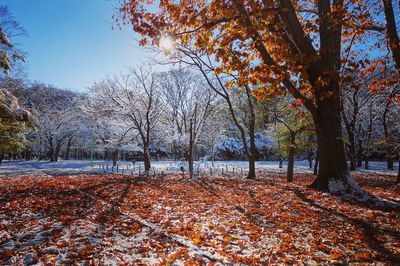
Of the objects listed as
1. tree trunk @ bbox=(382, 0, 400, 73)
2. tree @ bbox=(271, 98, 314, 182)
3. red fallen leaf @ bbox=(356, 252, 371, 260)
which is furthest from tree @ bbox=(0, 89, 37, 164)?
tree @ bbox=(271, 98, 314, 182)

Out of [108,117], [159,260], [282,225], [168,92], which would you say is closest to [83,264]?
[159,260]

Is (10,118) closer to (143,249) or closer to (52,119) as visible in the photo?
(143,249)

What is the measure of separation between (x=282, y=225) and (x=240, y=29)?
5.87 meters

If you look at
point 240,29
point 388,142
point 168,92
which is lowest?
point 388,142

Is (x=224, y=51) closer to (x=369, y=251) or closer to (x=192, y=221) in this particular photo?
(x=192, y=221)

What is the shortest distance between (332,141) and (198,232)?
623 cm

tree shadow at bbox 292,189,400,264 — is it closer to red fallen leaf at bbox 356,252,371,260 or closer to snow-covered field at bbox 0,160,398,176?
red fallen leaf at bbox 356,252,371,260

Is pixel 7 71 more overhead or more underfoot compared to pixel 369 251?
more overhead

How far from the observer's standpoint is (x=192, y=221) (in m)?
6.22

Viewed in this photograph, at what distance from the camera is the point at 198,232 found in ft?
17.5

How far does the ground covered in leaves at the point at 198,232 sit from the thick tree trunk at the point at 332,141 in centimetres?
98

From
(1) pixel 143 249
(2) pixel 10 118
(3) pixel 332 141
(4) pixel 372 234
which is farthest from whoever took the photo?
(2) pixel 10 118

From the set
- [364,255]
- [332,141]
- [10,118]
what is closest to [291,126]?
[332,141]

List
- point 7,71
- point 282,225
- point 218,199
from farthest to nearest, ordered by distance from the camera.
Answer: point 7,71 < point 218,199 < point 282,225
